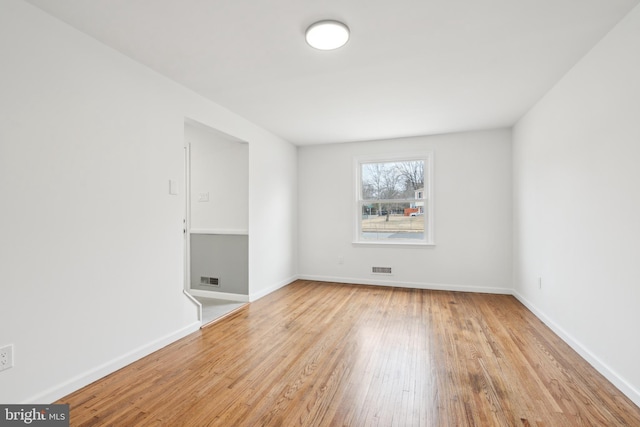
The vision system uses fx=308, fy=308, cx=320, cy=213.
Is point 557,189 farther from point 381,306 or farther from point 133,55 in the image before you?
point 133,55

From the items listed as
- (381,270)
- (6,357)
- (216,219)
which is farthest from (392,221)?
(6,357)

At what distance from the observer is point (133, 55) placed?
92.8 inches

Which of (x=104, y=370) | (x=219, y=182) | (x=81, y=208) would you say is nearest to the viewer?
(x=81, y=208)

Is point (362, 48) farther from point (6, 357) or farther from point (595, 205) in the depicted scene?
point (6, 357)

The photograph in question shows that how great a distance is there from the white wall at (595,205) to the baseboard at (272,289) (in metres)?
3.29

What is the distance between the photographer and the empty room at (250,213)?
1.77m

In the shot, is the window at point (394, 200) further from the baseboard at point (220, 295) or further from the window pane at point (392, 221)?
the baseboard at point (220, 295)

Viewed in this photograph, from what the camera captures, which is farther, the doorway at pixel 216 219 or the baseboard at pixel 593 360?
the doorway at pixel 216 219

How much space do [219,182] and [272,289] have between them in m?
1.72

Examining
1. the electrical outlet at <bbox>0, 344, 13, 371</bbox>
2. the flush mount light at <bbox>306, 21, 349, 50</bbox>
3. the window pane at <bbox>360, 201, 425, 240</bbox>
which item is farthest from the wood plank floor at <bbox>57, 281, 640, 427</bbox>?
the flush mount light at <bbox>306, 21, 349, 50</bbox>

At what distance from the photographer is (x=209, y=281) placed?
4.21m

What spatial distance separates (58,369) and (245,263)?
2226mm

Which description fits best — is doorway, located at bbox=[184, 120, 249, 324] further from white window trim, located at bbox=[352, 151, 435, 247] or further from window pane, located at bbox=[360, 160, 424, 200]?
A: window pane, located at bbox=[360, 160, 424, 200]

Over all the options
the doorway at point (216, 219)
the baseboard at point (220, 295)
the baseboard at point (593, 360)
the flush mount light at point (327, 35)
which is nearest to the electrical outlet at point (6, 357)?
the doorway at point (216, 219)
